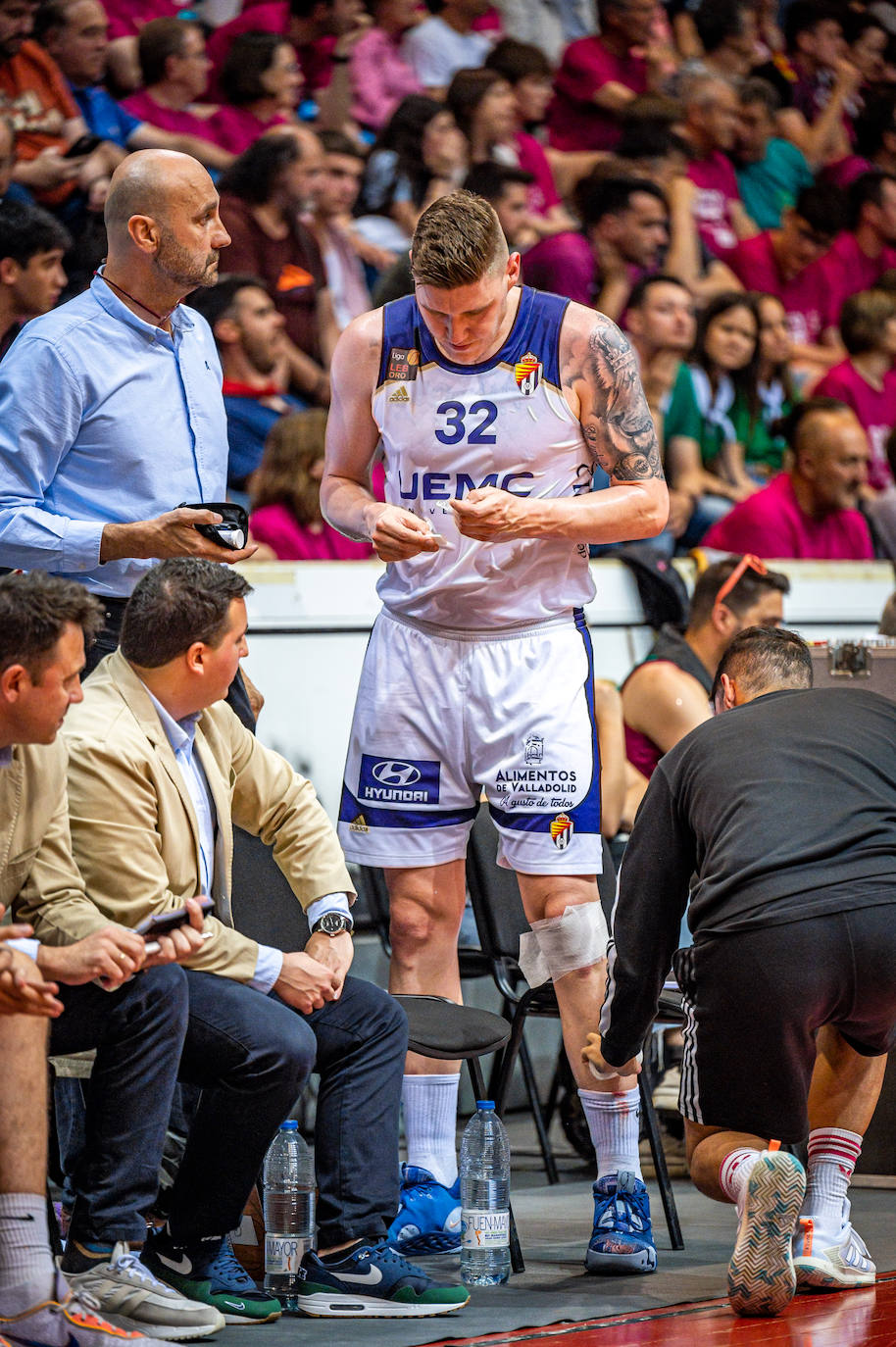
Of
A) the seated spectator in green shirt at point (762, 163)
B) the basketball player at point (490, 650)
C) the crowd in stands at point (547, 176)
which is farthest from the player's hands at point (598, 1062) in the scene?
the seated spectator in green shirt at point (762, 163)

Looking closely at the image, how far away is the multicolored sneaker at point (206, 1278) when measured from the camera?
3.09 metres

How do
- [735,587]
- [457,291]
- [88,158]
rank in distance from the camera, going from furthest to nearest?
[88,158]
[735,587]
[457,291]

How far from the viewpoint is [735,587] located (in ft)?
17.3

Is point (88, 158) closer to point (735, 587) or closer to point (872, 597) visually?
point (735, 587)

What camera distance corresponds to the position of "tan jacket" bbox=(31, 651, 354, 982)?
119 inches

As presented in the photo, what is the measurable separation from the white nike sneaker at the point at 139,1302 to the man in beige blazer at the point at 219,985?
0.03 meters

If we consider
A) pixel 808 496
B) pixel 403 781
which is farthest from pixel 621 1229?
pixel 808 496

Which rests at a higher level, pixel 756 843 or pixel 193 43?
pixel 193 43

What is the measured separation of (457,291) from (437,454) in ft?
1.17

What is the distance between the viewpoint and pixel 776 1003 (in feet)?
10.6

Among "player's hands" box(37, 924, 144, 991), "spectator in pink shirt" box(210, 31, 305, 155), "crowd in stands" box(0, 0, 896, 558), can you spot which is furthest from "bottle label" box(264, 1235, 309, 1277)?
"spectator in pink shirt" box(210, 31, 305, 155)

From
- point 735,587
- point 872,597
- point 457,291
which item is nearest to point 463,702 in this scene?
point 457,291

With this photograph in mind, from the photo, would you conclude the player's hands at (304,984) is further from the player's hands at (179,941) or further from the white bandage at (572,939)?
the white bandage at (572,939)

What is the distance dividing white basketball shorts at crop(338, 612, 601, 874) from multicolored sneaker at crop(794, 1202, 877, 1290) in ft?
→ 2.70
